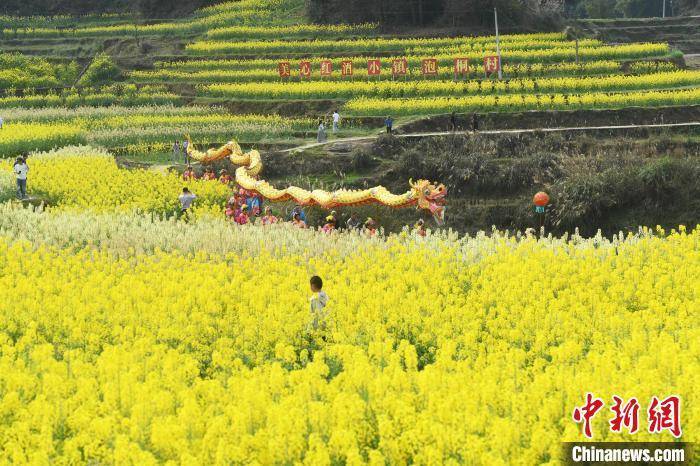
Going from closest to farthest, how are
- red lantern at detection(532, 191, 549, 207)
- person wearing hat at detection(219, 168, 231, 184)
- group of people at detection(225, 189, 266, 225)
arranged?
1. group of people at detection(225, 189, 266, 225)
2. red lantern at detection(532, 191, 549, 207)
3. person wearing hat at detection(219, 168, 231, 184)

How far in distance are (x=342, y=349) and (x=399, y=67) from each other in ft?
113

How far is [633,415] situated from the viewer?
8898 mm

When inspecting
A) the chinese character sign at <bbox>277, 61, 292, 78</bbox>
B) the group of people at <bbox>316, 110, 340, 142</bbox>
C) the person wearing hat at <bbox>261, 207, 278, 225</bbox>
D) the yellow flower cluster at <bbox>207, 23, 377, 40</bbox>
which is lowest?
the person wearing hat at <bbox>261, 207, 278, 225</bbox>

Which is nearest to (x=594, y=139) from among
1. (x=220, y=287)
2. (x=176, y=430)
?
(x=220, y=287)

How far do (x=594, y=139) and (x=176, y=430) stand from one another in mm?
24440

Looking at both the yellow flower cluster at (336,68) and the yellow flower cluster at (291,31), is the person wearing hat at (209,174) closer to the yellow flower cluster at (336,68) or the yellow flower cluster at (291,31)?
the yellow flower cluster at (336,68)

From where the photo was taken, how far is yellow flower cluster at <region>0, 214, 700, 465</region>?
916cm

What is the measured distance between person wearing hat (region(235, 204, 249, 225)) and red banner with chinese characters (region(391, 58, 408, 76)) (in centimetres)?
1955

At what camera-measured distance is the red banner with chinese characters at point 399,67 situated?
4362cm

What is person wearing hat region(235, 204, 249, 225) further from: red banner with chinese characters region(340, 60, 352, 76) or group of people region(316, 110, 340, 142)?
red banner with chinese characters region(340, 60, 352, 76)

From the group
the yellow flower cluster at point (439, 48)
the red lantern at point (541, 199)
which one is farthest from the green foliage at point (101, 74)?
the red lantern at point (541, 199)

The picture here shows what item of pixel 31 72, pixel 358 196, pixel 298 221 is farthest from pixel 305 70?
pixel 298 221

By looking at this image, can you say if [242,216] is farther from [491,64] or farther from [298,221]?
[491,64]

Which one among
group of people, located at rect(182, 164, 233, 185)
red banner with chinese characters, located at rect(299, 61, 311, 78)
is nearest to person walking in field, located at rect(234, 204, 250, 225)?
group of people, located at rect(182, 164, 233, 185)
